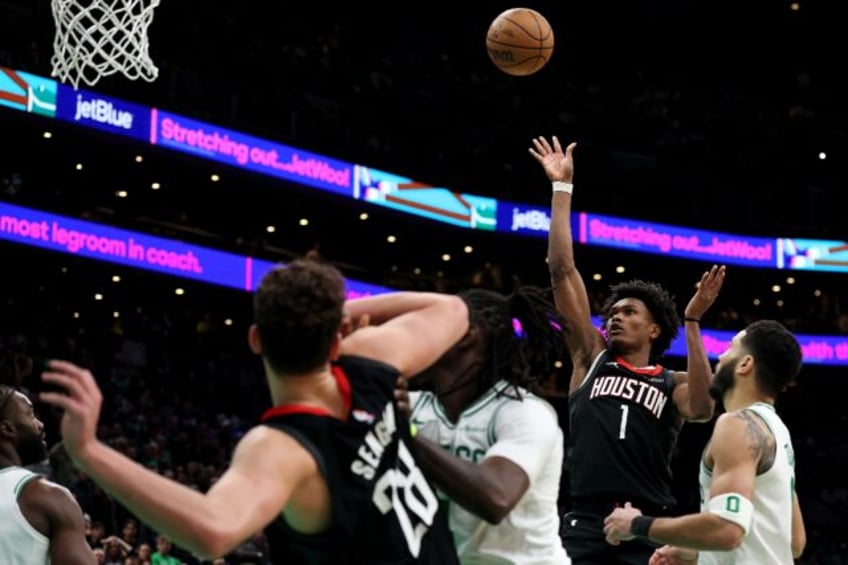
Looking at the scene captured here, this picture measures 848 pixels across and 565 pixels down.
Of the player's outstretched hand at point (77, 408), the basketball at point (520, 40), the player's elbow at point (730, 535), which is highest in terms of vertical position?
the basketball at point (520, 40)

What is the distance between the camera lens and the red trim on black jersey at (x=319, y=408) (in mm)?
3043

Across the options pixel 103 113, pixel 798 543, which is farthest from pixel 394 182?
pixel 798 543

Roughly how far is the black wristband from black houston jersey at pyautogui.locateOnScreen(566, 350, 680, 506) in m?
1.18

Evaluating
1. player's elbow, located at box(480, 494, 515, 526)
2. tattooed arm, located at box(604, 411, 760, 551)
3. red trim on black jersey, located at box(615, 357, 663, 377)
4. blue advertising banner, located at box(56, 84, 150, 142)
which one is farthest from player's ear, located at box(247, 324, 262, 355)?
blue advertising banner, located at box(56, 84, 150, 142)

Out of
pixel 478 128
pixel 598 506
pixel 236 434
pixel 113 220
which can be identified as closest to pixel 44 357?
pixel 236 434

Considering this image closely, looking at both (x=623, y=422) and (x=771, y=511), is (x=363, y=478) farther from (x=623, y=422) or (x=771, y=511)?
(x=623, y=422)

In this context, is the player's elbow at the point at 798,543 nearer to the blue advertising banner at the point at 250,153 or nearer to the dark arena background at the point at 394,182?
the dark arena background at the point at 394,182

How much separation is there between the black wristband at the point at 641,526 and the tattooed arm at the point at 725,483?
0.01 metres

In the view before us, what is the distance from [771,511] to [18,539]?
2.73 m

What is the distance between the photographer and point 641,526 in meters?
4.73

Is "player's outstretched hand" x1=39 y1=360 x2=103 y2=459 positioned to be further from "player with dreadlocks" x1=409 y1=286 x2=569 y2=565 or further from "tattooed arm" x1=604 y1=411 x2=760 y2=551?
"tattooed arm" x1=604 y1=411 x2=760 y2=551

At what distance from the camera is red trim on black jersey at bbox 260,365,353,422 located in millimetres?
3043

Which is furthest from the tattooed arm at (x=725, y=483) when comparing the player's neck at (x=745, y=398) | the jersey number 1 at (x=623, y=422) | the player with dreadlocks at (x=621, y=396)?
the jersey number 1 at (x=623, y=422)

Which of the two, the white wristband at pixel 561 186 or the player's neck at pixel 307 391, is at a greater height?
the white wristband at pixel 561 186
